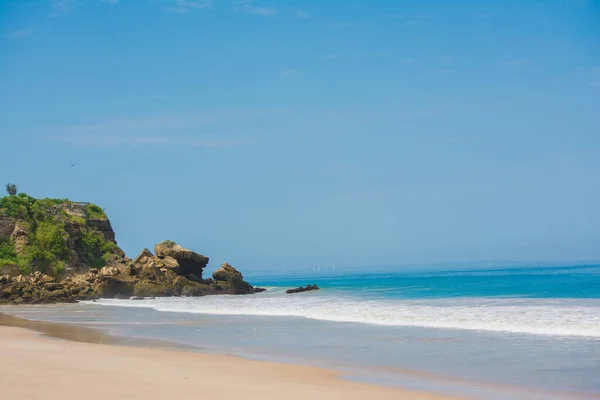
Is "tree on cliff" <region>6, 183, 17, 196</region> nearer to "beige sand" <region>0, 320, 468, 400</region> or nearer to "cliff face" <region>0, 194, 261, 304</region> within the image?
"cliff face" <region>0, 194, 261, 304</region>

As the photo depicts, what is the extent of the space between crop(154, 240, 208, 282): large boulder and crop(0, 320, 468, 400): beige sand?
134 feet

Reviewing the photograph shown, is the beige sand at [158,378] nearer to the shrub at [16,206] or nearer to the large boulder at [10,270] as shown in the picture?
the large boulder at [10,270]

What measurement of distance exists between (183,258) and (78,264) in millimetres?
10697

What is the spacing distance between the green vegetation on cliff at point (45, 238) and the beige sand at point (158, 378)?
43393 mm

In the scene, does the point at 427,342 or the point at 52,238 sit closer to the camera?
the point at 427,342

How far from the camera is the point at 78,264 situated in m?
60.2

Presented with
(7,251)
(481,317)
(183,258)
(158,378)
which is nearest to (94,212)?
(7,251)

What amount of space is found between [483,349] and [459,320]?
6931 millimetres

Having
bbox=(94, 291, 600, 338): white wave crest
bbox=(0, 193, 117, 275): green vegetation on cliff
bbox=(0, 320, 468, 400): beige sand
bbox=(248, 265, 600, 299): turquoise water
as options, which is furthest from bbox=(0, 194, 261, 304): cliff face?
bbox=(0, 320, 468, 400): beige sand

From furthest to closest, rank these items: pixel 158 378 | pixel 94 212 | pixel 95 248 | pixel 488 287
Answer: pixel 94 212, pixel 95 248, pixel 488 287, pixel 158 378

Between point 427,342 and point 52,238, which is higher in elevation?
point 52,238

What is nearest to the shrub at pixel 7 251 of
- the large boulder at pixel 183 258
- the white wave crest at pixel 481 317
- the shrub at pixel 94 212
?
the large boulder at pixel 183 258

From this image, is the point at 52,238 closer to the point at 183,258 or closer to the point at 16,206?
the point at 16,206

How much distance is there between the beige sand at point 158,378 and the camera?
32.7ft
